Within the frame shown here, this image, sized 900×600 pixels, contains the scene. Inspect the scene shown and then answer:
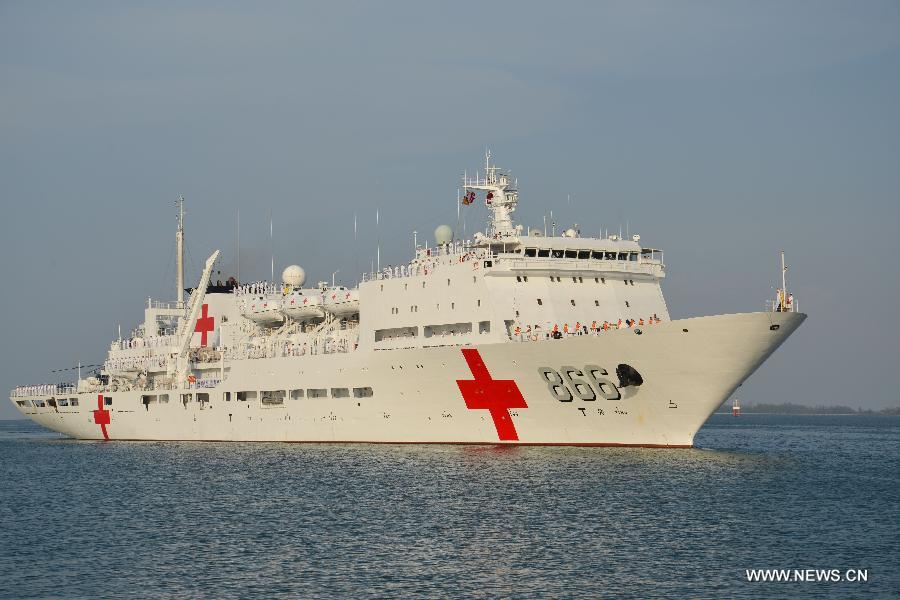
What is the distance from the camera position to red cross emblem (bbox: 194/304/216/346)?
52.1 metres

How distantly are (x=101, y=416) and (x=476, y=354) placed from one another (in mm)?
26000

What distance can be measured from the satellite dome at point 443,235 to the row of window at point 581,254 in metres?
4.19

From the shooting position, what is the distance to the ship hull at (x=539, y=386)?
105 ft

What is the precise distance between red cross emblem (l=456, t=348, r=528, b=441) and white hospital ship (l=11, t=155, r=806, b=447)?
0.05 m

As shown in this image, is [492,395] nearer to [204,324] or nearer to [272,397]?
[272,397]

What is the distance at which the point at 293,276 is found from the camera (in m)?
50.9

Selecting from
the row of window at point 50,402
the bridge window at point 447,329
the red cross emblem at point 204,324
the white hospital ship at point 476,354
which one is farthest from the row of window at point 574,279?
the row of window at point 50,402

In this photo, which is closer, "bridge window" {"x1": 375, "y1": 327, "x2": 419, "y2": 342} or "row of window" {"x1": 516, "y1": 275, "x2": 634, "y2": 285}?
"row of window" {"x1": 516, "y1": 275, "x2": 634, "y2": 285}

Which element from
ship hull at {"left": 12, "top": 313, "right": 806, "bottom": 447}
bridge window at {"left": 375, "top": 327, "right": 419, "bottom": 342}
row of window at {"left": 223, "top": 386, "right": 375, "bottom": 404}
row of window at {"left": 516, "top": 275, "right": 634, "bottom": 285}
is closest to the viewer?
ship hull at {"left": 12, "top": 313, "right": 806, "bottom": 447}

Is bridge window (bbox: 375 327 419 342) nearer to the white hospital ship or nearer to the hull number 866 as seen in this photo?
the white hospital ship

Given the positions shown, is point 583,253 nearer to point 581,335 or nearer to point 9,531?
point 581,335

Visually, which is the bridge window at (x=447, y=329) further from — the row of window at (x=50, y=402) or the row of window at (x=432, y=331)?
the row of window at (x=50, y=402)
